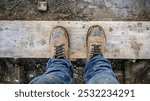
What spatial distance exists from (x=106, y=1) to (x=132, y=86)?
0.77 m

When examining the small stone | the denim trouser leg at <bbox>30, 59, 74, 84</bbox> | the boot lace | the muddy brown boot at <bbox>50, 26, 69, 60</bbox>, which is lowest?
the denim trouser leg at <bbox>30, 59, 74, 84</bbox>

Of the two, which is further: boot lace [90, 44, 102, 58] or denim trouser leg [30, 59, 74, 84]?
boot lace [90, 44, 102, 58]

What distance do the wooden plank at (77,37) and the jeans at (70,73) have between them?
28 cm

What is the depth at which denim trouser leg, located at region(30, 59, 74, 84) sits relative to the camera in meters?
2.04

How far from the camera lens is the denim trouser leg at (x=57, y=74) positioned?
6.69ft

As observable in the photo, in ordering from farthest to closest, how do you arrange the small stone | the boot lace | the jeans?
the small stone < the boot lace < the jeans

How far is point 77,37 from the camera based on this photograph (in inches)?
104

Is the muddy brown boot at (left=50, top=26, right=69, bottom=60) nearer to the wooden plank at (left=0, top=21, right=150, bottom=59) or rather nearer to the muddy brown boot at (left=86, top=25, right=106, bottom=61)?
the wooden plank at (left=0, top=21, right=150, bottom=59)

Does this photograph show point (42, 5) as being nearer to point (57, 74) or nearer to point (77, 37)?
point (77, 37)

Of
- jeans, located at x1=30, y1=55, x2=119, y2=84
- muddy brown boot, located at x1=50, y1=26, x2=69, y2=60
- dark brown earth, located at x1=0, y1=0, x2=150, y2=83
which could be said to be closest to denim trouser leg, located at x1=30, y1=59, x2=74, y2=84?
jeans, located at x1=30, y1=55, x2=119, y2=84

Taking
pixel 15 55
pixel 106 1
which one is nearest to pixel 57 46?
pixel 15 55

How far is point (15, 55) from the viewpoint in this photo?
2678 millimetres

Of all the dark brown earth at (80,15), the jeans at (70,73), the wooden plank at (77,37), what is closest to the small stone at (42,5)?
the dark brown earth at (80,15)

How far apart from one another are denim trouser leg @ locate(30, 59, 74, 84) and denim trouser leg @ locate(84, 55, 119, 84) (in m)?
0.12
